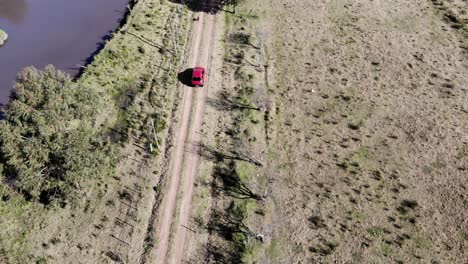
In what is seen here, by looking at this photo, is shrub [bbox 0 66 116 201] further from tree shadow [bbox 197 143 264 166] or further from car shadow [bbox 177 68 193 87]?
car shadow [bbox 177 68 193 87]

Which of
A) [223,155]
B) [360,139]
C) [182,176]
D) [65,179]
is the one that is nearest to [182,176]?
[182,176]

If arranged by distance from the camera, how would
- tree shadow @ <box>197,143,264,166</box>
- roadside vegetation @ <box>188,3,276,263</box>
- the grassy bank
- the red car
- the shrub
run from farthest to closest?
the red car < tree shadow @ <box>197,143,264,166</box> < roadside vegetation @ <box>188,3,276,263</box> < the grassy bank < the shrub

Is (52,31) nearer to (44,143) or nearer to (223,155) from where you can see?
(44,143)

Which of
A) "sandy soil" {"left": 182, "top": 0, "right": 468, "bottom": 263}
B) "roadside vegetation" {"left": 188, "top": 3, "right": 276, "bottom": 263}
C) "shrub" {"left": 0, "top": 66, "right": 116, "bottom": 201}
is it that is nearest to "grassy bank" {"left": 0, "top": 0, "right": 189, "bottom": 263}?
"shrub" {"left": 0, "top": 66, "right": 116, "bottom": 201}

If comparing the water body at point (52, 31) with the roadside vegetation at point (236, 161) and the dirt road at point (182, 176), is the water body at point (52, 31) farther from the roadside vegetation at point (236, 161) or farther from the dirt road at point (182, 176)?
the roadside vegetation at point (236, 161)

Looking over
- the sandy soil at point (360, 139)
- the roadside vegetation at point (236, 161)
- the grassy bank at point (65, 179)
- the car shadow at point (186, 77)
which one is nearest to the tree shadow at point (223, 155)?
the roadside vegetation at point (236, 161)

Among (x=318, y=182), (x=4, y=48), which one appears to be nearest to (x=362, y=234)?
(x=318, y=182)

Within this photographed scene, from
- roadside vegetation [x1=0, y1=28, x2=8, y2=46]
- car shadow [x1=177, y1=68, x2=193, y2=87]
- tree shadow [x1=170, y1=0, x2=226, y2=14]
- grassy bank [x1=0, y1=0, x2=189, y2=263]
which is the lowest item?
grassy bank [x1=0, y1=0, x2=189, y2=263]
